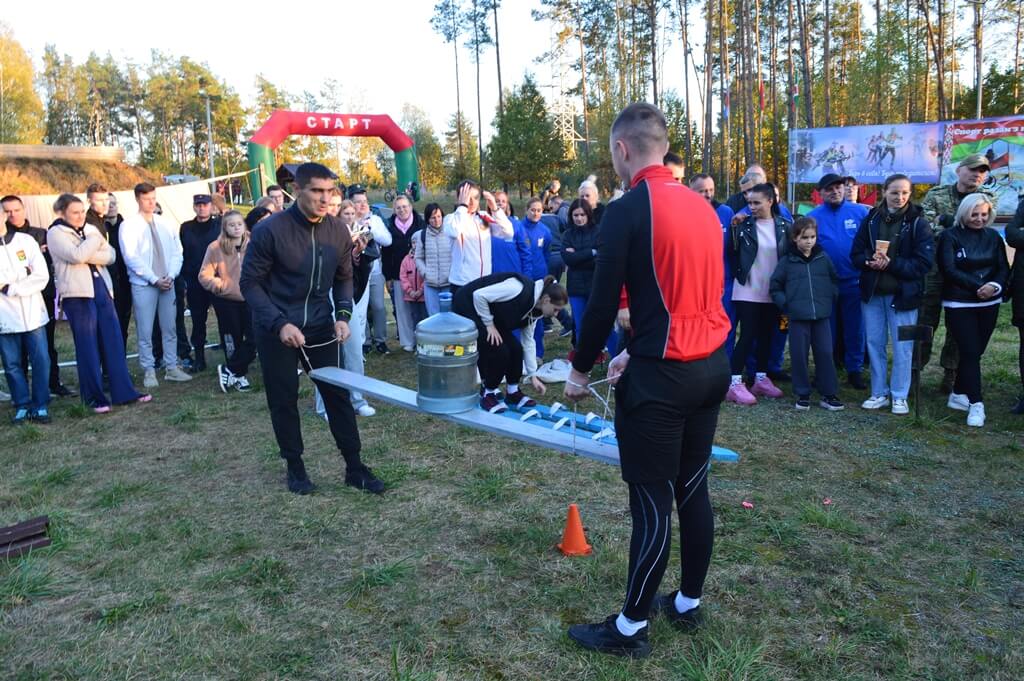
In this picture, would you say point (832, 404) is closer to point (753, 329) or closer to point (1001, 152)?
point (753, 329)

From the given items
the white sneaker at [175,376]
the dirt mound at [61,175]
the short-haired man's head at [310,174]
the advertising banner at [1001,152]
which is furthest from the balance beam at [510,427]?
the dirt mound at [61,175]

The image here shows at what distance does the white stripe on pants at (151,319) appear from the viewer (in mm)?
7797

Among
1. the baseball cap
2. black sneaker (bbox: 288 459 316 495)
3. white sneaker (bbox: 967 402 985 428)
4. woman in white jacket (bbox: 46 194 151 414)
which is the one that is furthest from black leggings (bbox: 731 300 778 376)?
woman in white jacket (bbox: 46 194 151 414)

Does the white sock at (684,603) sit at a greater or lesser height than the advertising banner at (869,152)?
lesser

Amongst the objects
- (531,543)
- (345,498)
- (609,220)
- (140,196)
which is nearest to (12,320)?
(140,196)

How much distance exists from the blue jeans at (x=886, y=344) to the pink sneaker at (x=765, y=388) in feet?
2.80

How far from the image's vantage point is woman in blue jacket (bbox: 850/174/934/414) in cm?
598

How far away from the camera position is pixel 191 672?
114 inches

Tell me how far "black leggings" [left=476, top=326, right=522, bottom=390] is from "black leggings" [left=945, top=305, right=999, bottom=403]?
149 inches

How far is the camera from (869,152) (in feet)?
55.1

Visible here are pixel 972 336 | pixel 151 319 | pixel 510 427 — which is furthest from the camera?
pixel 151 319

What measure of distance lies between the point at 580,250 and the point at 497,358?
1.84 metres

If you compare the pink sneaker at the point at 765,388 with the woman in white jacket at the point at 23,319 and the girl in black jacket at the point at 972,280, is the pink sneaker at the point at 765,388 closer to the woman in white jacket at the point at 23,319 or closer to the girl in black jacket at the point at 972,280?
the girl in black jacket at the point at 972,280

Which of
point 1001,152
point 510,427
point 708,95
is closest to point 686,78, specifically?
point 708,95
